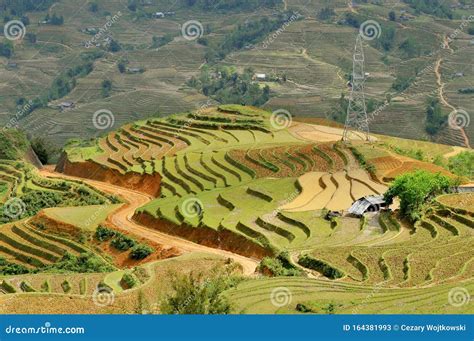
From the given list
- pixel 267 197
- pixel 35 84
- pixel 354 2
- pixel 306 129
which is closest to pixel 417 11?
pixel 354 2

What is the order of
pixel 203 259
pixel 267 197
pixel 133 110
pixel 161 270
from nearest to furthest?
1. pixel 161 270
2. pixel 203 259
3. pixel 267 197
4. pixel 133 110

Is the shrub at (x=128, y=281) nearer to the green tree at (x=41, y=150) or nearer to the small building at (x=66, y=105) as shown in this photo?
the green tree at (x=41, y=150)

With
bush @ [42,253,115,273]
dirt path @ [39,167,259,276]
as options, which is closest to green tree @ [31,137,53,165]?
dirt path @ [39,167,259,276]

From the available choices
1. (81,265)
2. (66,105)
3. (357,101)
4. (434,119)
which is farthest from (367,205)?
(66,105)

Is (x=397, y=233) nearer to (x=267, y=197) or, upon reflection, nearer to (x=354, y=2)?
(x=267, y=197)

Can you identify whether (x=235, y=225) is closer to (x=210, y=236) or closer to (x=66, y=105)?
(x=210, y=236)

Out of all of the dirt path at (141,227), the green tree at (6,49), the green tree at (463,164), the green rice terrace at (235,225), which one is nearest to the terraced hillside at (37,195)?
the green rice terrace at (235,225)
